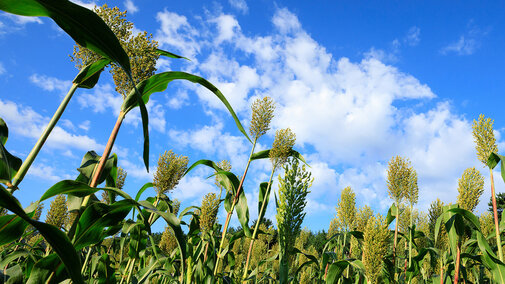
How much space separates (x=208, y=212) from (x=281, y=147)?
4.87 ft

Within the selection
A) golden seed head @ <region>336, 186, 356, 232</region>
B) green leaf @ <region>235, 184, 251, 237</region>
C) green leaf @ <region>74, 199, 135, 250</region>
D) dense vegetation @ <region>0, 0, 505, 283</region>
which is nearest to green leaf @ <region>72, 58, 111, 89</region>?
dense vegetation @ <region>0, 0, 505, 283</region>

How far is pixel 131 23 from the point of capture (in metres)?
2.09

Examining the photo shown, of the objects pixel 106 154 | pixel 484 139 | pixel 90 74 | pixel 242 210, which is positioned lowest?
pixel 106 154

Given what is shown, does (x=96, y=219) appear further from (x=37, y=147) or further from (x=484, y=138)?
(x=484, y=138)

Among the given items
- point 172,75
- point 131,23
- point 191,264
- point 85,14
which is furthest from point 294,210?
point 85,14

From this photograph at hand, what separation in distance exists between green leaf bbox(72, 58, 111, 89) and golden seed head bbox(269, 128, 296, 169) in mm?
2935

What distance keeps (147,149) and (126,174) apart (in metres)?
5.56

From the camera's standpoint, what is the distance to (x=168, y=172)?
4395 mm

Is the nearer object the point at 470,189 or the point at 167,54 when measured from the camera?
the point at 167,54

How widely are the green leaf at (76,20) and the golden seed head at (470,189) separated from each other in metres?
6.01

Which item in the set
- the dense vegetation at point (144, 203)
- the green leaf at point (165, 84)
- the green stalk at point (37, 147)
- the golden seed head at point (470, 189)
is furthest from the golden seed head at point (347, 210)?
A: the green stalk at point (37, 147)

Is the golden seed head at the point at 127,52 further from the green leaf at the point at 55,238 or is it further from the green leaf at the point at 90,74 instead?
the green leaf at the point at 55,238

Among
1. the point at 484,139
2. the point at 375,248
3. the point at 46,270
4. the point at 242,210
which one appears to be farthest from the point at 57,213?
the point at 484,139

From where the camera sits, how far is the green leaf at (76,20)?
1.18m
